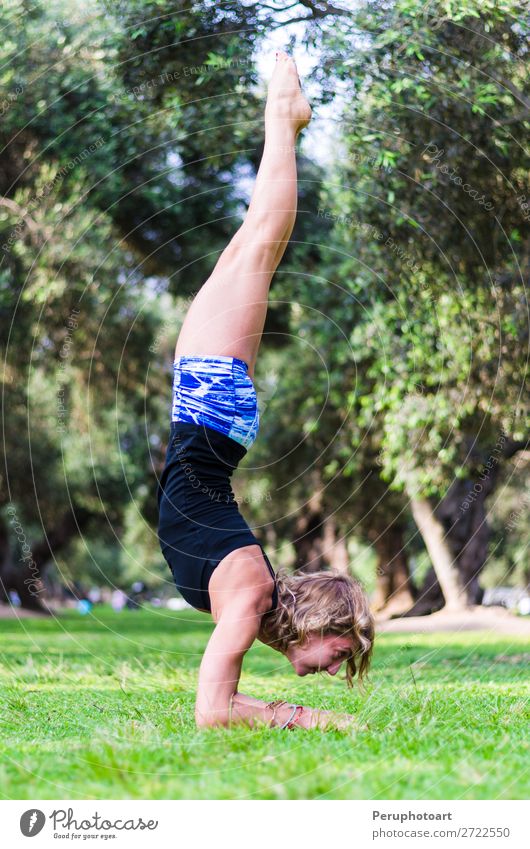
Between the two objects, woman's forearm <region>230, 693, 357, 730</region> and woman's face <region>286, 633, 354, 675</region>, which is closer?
woman's forearm <region>230, 693, 357, 730</region>

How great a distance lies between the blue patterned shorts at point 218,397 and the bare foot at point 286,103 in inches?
65.3

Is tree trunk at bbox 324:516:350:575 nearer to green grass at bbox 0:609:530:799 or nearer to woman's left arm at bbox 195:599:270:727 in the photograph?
green grass at bbox 0:609:530:799

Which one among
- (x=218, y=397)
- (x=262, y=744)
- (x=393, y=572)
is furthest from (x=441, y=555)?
(x=262, y=744)

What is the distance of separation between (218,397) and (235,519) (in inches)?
29.0

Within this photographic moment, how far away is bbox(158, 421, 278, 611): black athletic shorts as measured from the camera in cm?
473

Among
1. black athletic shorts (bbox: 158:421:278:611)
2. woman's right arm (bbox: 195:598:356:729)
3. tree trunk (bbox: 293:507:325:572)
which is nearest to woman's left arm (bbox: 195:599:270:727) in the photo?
woman's right arm (bbox: 195:598:356:729)

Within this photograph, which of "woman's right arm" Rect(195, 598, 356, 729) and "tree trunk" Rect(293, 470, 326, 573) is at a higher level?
"tree trunk" Rect(293, 470, 326, 573)

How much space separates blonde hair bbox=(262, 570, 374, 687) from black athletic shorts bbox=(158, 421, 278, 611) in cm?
10

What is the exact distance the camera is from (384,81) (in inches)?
357

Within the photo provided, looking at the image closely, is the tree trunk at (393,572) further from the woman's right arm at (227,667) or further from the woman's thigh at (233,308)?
the woman's right arm at (227,667)

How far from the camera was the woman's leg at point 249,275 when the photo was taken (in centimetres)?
520

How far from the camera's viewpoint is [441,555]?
19031 mm

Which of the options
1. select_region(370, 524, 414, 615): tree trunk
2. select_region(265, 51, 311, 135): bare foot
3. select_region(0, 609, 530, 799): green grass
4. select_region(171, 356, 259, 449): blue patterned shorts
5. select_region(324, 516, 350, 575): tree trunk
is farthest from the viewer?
select_region(324, 516, 350, 575): tree trunk

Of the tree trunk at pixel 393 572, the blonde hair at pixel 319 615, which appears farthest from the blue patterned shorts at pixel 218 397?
the tree trunk at pixel 393 572
